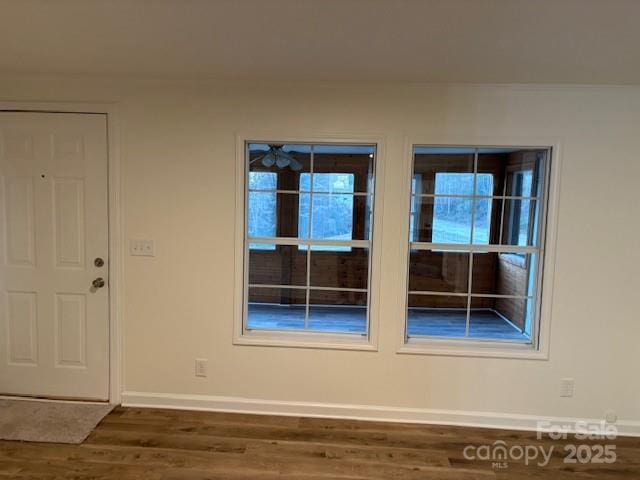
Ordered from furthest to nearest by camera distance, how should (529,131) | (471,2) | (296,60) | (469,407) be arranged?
(469,407) → (529,131) → (296,60) → (471,2)

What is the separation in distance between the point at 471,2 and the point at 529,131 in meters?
1.24

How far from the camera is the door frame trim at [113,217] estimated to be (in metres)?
2.81

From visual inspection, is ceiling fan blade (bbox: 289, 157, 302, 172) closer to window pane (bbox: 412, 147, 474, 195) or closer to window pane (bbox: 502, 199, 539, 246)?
window pane (bbox: 412, 147, 474, 195)

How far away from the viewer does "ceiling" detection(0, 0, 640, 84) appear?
1785 millimetres

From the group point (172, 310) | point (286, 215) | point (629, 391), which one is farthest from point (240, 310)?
point (629, 391)

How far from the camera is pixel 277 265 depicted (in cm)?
304

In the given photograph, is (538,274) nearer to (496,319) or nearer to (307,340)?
(496,319)

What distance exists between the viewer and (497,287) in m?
2.93

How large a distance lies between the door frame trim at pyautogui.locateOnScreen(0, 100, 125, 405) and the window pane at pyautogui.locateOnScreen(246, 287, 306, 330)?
88 cm

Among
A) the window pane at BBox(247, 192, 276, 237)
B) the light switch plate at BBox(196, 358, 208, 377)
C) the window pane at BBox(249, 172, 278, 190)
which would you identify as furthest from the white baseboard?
the window pane at BBox(249, 172, 278, 190)

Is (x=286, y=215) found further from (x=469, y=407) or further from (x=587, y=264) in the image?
(x=587, y=264)

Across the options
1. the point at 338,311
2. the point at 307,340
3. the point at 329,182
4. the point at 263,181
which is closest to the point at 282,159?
the point at 263,181

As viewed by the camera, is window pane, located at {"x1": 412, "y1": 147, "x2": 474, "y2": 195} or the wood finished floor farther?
window pane, located at {"x1": 412, "y1": 147, "x2": 474, "y2": 195}

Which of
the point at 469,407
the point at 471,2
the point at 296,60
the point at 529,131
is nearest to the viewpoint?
the point at 471,2
